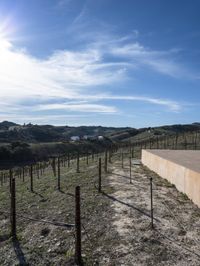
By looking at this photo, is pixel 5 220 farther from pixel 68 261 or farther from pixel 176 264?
pixel 176 264

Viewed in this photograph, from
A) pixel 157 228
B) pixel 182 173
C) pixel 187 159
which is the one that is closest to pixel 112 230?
pixel 157 228

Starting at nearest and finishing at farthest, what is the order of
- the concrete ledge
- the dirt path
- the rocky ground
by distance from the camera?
the dirt path < the rocky ground < the concrete ledge

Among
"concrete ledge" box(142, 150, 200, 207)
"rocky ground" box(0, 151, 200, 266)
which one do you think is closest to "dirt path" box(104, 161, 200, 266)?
"rocky ground" box(0, 151, 200, 266)

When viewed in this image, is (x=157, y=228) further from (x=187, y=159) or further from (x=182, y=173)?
(x=187, y=159)

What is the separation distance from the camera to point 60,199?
73.2 feet

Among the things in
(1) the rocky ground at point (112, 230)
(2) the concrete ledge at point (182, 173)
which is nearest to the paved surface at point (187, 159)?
(2) the concrete ledge at point (182, 173)

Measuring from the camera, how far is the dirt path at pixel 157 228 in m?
12.3

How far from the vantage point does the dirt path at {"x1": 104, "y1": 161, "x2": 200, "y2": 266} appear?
40.4 feet

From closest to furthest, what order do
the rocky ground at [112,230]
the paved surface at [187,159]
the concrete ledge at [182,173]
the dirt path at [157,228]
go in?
the dirt path at [157,228]
the rocky ground at [112,230]
the concrete ledge at [182,173]
the paved surface at [187,159]

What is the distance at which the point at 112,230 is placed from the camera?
48.8 ft

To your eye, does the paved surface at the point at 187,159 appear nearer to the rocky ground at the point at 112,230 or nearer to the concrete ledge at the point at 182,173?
the concrete ledge at the point at 182,173

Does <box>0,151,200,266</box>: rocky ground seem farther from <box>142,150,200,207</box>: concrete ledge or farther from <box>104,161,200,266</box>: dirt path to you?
<box>142,150,200,207</box>: concrete ledge

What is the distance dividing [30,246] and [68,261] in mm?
2436

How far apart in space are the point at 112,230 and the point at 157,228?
5.54ft
